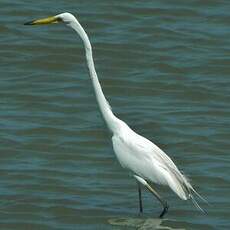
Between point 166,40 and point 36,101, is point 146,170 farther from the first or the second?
point 166,40

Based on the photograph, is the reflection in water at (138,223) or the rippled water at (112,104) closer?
the reflection in water at (138,223)

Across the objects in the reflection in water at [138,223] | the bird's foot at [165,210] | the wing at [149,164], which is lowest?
the reflection in water at [138,223]

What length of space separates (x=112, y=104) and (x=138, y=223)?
2650 mm

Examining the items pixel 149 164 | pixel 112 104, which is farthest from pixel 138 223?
pixel 112 104

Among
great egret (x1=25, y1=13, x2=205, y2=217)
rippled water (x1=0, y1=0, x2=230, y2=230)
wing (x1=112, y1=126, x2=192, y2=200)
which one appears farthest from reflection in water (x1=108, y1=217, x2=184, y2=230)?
wing (x1=112, y1=126, x2=192, y2=200)

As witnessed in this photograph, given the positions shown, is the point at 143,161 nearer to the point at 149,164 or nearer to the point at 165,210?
the point at 149,164

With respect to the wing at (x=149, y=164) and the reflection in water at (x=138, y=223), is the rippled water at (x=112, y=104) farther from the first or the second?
the wing at (x=149, y=164)

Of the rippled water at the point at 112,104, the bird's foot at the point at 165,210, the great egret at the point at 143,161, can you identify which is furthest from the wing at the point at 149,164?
the rippled water at the point at 112,104

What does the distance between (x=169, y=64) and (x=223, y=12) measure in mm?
1480

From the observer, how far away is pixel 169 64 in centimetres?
1151

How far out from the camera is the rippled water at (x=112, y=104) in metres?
8.38

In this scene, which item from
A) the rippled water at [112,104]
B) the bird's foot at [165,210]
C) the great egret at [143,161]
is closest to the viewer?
the great egret at [143,161]

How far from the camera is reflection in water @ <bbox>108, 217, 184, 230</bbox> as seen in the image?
8117 millimetres

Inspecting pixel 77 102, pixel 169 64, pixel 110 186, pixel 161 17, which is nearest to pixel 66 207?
pixel 110 186
